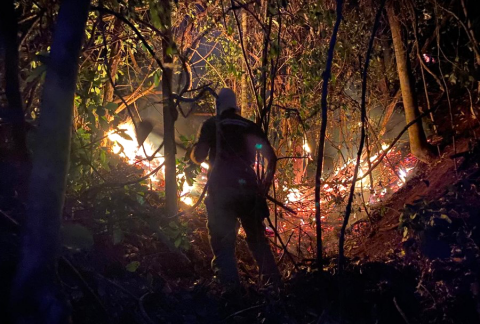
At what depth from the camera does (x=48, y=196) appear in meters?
2.53

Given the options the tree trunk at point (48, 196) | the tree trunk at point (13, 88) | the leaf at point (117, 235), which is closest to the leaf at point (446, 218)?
the leaf at point (117, 235)

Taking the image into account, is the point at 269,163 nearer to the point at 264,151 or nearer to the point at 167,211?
the point at 264,151

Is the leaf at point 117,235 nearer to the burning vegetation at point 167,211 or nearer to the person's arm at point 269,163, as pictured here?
the burning vegetation at point 167,211

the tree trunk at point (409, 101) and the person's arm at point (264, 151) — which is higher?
the tree trunk at point (409, 101)

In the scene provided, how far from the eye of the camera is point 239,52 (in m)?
6.62

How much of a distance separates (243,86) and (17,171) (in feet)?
11.9

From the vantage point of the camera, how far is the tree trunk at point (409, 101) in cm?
605

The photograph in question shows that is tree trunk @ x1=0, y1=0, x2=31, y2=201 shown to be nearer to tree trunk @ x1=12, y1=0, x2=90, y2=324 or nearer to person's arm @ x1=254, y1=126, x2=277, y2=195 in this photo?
tree trunk @ x1=12, y1=0, x2=90, y2=324

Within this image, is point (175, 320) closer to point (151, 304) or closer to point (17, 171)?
point (151, 304)

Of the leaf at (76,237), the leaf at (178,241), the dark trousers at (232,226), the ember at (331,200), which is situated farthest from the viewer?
the ember at (331,200)

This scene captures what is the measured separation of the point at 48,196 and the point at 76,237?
144 centimetres

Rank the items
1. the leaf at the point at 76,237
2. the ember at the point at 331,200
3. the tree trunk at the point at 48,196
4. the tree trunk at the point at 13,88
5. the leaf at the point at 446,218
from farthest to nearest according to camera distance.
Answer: the ember at the point at 331,200 → the leaf at the point at 446,218 → the leaf at the point at 76,237 → the tree trunk at the point at 13,88 → the tree trunk at the point at 48,196

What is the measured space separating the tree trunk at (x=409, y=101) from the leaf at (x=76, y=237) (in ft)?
15.8

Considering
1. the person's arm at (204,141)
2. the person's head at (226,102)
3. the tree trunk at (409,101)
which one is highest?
the tree trunk at (409,101)
